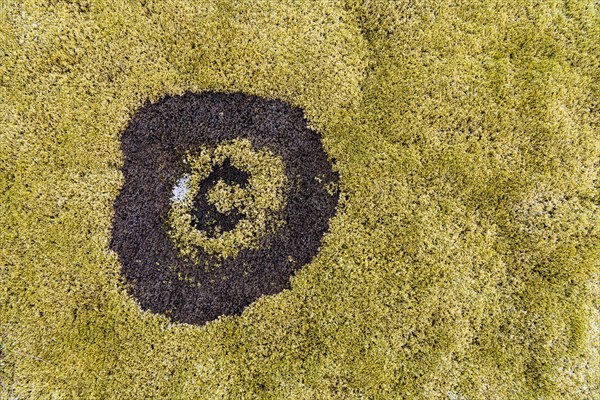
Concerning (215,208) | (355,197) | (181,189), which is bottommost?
(215,208)

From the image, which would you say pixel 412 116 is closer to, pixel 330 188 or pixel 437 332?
pixel 330 188

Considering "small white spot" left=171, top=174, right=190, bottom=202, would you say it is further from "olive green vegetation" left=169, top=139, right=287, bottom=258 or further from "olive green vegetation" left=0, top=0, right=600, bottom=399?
"olive green vegetation" left=0, top=0, right=600, bottom=399

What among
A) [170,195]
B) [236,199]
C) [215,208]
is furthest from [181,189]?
[236,199]

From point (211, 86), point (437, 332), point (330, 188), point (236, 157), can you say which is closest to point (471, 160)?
point (330, 188)

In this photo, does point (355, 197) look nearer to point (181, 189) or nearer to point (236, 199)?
point (236, 199)

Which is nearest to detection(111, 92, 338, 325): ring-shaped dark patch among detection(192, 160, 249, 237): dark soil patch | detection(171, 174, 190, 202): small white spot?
detection(171, 174, 190, 202): small white spot

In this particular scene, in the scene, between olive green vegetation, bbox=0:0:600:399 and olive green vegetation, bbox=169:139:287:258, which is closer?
olive green vegetation, bbox=0:0:600:399

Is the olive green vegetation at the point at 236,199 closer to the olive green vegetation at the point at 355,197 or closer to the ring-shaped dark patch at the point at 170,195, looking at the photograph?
the ring-shaped dark patch at the point at 170,195
